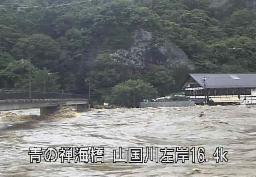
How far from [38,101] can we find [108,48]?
213 feet

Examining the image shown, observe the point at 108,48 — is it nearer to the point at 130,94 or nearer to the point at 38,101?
the point at 130,94

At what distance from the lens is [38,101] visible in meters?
51.7

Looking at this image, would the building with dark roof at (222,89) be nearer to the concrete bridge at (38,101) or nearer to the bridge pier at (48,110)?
the concrete bridge at (38,101)

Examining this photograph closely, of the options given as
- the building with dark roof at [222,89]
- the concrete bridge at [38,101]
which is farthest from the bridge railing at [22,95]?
the building with dark roof at [222,89]

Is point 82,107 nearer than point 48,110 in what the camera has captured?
No

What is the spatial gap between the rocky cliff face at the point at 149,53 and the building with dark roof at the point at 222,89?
18.7 meters

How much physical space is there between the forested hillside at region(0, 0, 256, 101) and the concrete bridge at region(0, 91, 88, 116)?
2398 cm

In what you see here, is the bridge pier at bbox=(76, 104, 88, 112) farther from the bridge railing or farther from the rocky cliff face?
the rocky cliff face

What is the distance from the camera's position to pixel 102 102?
9900 cm

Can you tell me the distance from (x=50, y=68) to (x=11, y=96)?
71.7m

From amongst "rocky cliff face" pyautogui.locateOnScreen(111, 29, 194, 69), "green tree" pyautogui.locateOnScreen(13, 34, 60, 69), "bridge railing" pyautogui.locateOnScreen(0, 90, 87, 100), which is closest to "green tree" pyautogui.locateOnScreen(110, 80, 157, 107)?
"rocky cliff face" pyautogui.locateOnScreen(111, 29, 194, 69)

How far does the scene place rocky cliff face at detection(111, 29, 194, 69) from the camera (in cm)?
11319

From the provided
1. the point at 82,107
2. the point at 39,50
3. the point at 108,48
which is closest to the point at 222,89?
the point at 82,107

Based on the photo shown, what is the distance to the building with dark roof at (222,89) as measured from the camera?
91.8 m
